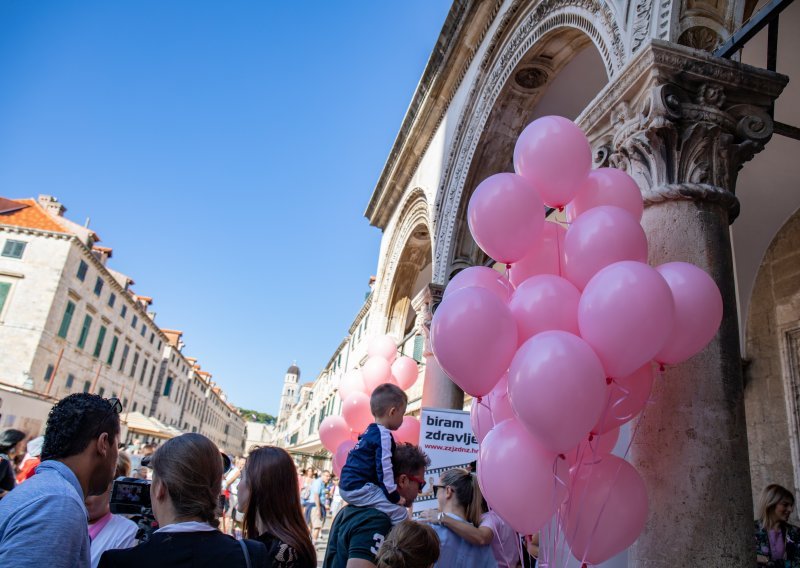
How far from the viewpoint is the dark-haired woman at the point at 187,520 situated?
1.53m

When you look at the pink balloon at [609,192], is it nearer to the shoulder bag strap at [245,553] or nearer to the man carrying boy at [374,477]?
the man carrying boy at [374,477]

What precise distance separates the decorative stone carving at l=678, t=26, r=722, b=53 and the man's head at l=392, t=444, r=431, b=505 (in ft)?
10.5

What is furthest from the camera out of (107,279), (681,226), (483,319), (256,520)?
(107,279)

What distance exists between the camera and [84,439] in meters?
1.81

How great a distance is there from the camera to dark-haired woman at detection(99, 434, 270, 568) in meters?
1.53

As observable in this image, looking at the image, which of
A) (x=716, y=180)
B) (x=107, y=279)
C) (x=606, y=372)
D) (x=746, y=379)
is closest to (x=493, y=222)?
(x=606, y=372)

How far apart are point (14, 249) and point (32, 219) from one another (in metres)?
2.22

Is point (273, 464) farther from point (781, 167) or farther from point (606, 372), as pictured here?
point (781, 167)

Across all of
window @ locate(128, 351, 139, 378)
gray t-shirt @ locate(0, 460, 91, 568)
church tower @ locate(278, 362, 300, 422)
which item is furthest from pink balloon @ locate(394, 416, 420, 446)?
church tower @ locate(278, 362, 300, 422)

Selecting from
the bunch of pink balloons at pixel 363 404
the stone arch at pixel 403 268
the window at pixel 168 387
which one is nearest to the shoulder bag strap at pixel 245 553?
the bunch of pink balloons at pixel 363 404

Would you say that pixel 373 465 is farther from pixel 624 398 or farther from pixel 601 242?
pixel 601 242

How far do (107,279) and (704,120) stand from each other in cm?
3493

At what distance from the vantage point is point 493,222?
2805 millimetres

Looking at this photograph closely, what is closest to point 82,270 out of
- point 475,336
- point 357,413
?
point 357,413
